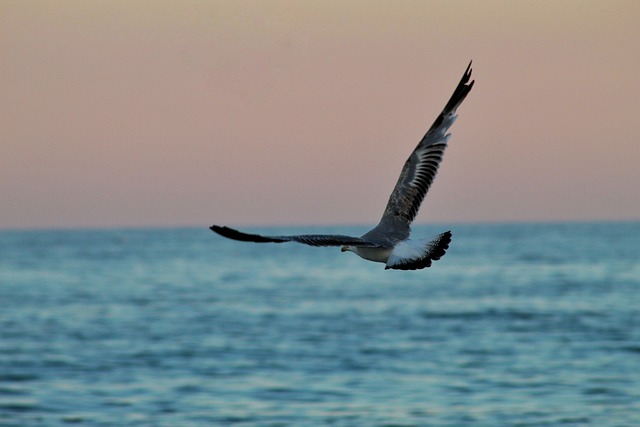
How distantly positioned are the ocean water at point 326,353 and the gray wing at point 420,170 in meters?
7.79

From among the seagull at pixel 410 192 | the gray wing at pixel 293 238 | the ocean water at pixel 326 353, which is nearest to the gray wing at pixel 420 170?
the seagull at pixel 410 192

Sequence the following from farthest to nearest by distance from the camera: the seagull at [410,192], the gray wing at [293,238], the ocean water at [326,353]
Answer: the ocean water at [326,353]
the seagull at [410,192]
the gray wing at [293,238]

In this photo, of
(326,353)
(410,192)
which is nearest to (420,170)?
(410,192)

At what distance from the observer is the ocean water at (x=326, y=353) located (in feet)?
62.3

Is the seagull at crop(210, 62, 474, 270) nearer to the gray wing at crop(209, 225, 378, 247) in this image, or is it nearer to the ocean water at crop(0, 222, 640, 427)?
the gray wing at crop(209, 225, 378, 247)

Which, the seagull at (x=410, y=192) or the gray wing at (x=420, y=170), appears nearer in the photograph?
the seagull at (x=410, y=192)

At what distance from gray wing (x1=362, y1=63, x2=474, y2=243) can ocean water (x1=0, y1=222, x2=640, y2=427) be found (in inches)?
307

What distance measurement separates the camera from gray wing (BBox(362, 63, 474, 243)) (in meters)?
10.6

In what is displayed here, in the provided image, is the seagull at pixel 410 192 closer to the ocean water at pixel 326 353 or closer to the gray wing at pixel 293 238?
the gray wing at pixel 293 238

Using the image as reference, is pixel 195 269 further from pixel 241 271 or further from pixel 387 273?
pixel 387 273

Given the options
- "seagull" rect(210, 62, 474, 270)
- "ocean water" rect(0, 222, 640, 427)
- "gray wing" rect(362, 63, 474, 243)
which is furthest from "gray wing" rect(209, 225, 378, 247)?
"ocean water" rect(0, 222, 640, 427)

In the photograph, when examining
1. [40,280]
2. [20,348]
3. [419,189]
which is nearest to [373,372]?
[20,348]

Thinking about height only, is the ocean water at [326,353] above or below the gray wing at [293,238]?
below

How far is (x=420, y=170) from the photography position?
10.8 meters
